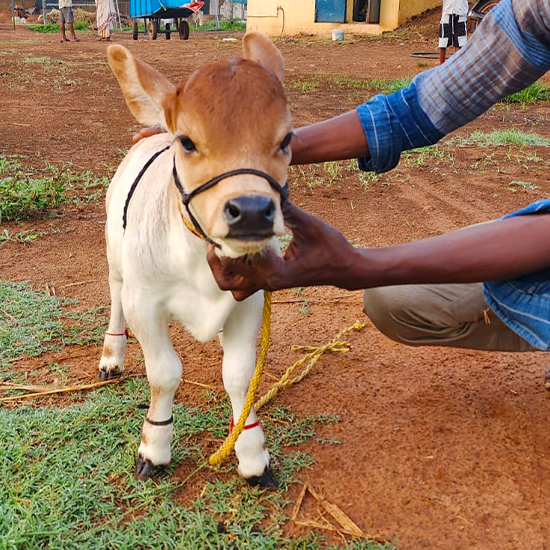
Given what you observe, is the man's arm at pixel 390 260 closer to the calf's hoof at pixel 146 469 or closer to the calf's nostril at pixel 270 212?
the calf's nostril at pixel 270 212

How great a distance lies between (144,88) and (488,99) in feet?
4.58

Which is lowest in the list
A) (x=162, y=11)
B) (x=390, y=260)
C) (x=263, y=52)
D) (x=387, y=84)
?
(x=387, y=84)

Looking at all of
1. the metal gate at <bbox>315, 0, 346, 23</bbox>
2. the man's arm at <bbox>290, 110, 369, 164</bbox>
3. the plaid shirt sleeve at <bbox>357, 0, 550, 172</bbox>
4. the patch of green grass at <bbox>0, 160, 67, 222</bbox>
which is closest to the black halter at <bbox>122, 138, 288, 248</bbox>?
the man's arm at <bbox>290, 110, 369, 164</bbox>

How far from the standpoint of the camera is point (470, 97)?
2.93 m

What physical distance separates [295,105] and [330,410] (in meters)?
7.12

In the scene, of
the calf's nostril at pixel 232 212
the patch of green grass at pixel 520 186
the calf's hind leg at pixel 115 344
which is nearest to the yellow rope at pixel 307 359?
the calf's hind leg at pixel 115 344

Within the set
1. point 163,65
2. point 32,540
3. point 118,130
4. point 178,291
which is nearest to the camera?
point 32,540

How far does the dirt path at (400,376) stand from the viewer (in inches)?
103

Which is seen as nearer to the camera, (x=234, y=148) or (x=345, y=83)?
(x=234, y=148)

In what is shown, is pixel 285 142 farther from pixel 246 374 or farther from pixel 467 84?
pixel 467 84

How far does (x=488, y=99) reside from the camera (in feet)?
9.58

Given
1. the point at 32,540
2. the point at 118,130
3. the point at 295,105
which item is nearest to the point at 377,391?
the point at 32,540

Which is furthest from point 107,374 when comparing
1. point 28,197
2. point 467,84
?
point 28,197

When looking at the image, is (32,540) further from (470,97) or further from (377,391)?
(470,97)
